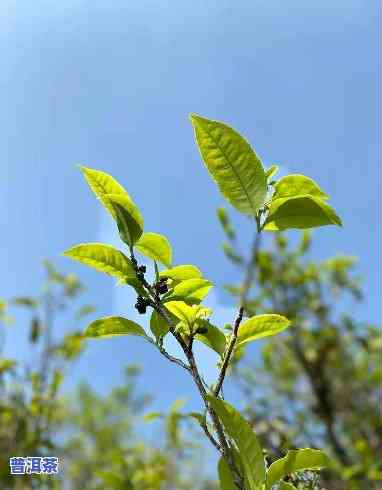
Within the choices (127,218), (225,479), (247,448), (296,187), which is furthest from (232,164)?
(225,479)

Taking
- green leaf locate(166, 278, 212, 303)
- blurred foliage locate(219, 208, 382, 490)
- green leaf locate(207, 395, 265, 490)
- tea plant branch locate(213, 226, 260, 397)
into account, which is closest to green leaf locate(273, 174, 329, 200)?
tea plant branch locate(213, 226, 260, 397)

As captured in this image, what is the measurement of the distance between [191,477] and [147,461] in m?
9.09

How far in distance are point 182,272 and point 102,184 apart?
0.28 metres

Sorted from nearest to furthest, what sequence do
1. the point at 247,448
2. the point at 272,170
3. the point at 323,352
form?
the point at 247,448 < the point at 272,170 < the point at 323,352

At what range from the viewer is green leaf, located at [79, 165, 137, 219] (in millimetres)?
1125

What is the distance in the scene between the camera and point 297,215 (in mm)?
1103

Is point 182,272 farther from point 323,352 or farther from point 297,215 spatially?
point 323,352

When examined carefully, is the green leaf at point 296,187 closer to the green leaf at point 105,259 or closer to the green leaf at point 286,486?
the green leaf at point 105,259

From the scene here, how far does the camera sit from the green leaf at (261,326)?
1.11m

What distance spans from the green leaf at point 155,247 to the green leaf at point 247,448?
418 mm

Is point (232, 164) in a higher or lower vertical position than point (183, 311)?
higher

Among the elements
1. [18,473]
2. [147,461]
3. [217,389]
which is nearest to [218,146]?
[217,389]

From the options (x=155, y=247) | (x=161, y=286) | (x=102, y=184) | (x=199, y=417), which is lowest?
(x=199, y=417)

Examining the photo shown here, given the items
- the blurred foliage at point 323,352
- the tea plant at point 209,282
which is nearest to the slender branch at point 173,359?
the tea plant at point 209,282
